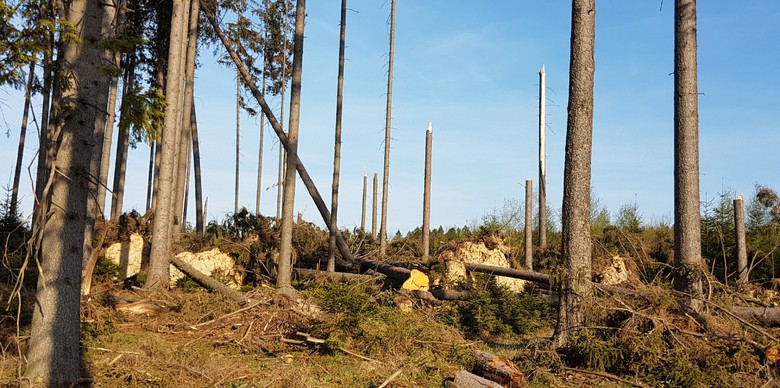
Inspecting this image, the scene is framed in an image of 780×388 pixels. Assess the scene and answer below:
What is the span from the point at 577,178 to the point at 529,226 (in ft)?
26.9

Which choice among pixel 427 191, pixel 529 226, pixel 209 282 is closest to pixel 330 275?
pixel 209 282

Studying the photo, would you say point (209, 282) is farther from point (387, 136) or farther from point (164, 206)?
point (387, 136)

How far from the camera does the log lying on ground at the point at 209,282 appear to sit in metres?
12.2

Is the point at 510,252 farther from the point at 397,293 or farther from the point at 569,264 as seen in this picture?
the point at 569,264

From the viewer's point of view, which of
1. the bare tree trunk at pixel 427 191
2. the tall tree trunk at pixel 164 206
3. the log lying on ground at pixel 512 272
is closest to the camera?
the tall tree trunk at pixel 164 206

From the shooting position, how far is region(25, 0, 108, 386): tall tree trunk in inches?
271

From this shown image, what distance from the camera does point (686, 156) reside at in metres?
Result: 10.3

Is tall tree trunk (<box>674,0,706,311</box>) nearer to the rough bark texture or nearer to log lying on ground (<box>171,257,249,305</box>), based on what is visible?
log lying on ground (<box>171,257,249,305</box>)

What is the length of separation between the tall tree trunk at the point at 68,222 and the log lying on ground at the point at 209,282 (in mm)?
4770

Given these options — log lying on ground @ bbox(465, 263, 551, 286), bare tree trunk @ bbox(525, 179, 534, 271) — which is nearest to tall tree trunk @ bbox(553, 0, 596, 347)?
log lying on ground @ bbox(465, 263, 551, 286)

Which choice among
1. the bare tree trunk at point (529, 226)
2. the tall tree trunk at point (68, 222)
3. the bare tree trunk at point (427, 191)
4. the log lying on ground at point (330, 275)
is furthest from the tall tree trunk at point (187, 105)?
the tall tree trunk at point (68, 222)

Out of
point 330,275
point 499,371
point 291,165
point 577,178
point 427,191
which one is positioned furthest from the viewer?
point 427,191

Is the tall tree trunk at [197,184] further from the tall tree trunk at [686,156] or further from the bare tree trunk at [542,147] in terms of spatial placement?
the tall tree trunk at [686,156]

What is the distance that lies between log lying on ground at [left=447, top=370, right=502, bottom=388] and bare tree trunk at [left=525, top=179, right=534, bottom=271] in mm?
10389
